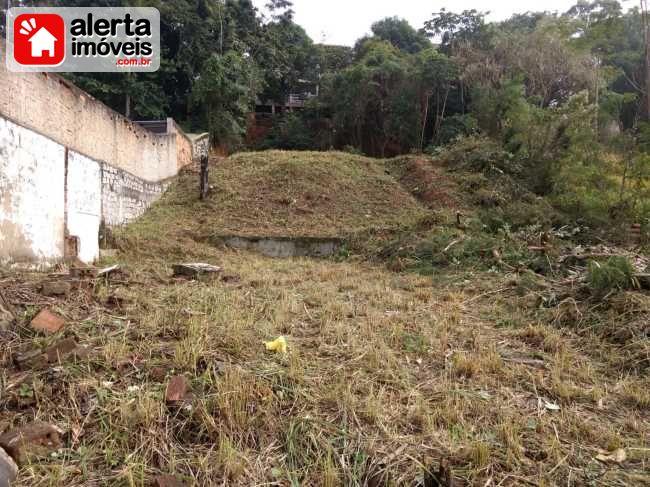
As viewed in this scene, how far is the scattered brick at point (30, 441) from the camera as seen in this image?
1.52 m

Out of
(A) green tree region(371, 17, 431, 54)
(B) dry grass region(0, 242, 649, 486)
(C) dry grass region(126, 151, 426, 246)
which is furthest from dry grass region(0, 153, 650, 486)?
(A) green tree region(371, 17, 431, 54)

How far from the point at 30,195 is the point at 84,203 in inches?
51.0

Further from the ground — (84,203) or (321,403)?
(84,203)

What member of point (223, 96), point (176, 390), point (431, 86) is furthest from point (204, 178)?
point (431, 86)

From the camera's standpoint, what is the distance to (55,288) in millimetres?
3080

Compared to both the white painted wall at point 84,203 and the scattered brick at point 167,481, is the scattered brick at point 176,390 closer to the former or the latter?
the scattered brick at point 167,481

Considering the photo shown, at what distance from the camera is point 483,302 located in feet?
13.5

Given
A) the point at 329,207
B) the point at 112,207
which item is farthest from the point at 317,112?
the point at 112,207

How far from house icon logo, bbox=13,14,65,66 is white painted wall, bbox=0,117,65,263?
1.57 meters

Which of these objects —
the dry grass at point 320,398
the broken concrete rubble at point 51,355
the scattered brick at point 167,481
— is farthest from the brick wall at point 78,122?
the scattered brick at point 167,481

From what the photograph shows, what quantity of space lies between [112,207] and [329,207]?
503 centimetres

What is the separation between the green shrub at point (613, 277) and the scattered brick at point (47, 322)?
441cm

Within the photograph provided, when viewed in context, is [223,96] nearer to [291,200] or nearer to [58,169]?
[291,200]

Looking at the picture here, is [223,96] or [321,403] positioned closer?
[321,403]
